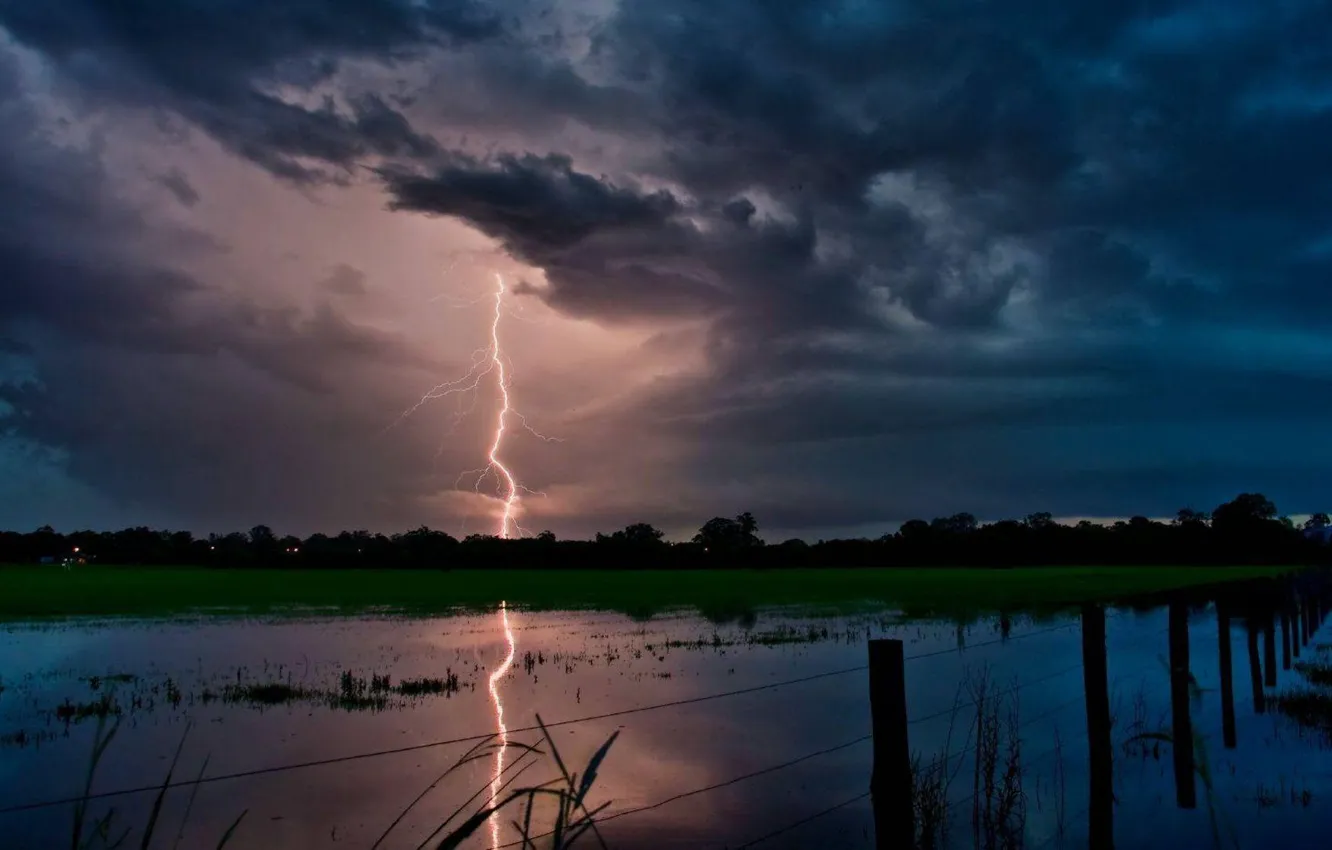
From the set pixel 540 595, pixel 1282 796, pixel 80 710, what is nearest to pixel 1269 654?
pixel 1282 796

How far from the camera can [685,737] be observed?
1792 cm

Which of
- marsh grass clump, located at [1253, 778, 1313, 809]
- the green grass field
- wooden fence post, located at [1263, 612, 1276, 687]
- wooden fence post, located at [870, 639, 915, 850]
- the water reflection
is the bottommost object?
the green grass field

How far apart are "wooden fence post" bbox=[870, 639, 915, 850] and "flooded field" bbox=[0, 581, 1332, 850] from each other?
0.60 feet

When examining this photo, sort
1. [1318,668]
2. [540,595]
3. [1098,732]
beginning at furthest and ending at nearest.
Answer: [540,595] < [1318,668] < [1098,732]

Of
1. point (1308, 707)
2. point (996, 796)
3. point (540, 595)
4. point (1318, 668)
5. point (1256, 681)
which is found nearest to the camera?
point (996, 796)

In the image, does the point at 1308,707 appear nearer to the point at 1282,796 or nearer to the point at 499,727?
the point at 1282,796

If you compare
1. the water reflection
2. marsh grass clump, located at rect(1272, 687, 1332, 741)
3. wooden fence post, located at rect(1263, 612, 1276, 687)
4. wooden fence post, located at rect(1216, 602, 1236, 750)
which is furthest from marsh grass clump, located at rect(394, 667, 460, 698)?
wooden fence post, located at rect(1263, 612, 1276, 687)

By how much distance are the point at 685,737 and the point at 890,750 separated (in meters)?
12.4

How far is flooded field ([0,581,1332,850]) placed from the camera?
11180mm

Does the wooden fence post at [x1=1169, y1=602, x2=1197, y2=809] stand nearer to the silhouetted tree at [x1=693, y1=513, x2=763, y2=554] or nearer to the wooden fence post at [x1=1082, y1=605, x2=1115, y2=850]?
the wooden fence post at [x1=1082, y1=605, x2=1115, y2=850]

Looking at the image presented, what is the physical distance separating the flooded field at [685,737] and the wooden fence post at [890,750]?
0.18 meters

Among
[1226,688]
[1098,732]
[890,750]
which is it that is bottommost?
[1226,688]

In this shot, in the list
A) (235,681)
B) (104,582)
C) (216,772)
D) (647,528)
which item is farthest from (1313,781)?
(647,528)

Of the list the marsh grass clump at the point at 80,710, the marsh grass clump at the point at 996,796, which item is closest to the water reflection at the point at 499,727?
the marsh grass clump at the point at 996,796
